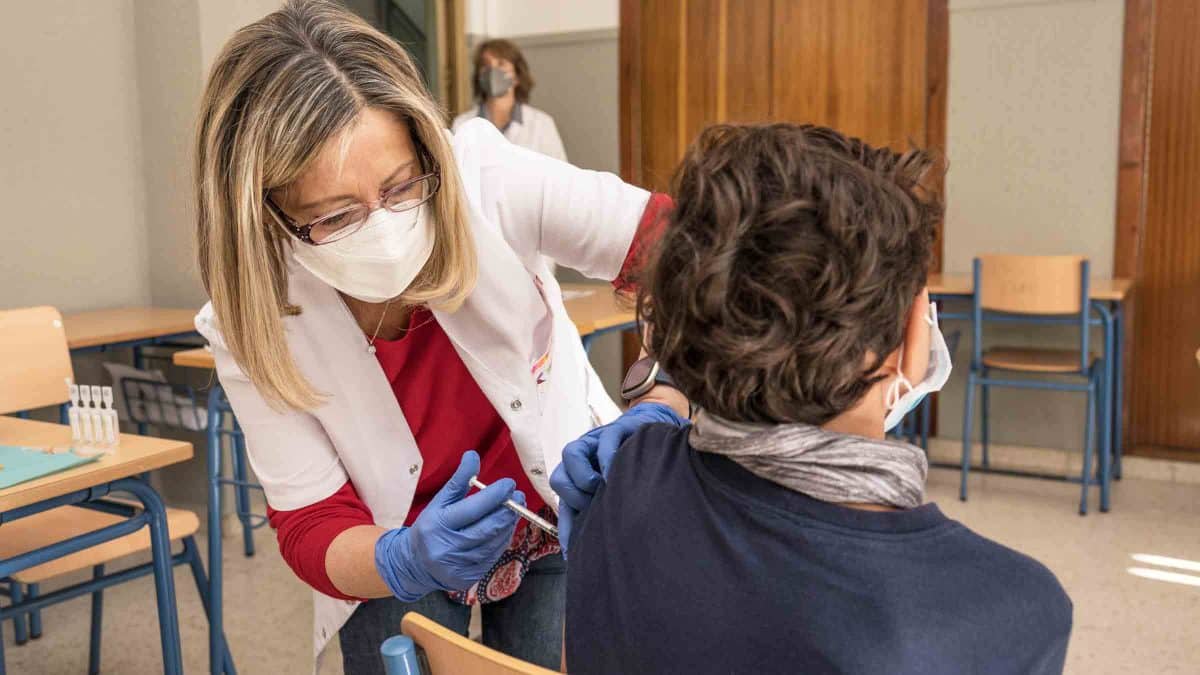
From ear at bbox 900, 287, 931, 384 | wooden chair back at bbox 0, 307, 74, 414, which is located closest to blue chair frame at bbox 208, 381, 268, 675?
wooden chair back at bbox 0, 307, 74, 414

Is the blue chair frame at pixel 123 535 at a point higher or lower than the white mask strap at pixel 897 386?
lower

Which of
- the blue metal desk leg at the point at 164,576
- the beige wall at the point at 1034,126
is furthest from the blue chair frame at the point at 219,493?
the beige wall at the point at 1034,126

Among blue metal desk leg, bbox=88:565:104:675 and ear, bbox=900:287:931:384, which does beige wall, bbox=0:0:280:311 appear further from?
ear, bbox=900:287:931:384

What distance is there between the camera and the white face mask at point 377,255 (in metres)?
1.13

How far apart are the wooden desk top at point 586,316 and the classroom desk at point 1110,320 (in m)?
1.10

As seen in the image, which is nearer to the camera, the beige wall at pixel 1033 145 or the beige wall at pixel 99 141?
the beige wall at pixel 99 141

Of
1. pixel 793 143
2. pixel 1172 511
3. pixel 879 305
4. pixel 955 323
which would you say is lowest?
pixel 1172 511

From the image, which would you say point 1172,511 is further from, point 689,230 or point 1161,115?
point 689,230

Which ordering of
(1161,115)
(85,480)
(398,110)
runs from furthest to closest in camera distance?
(1161,115), (85,480), (398,110)

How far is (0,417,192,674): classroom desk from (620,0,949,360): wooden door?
2870mm

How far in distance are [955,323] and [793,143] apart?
378 cm

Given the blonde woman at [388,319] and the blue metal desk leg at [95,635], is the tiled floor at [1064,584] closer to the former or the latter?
the blue metal desk leg at [95,635]

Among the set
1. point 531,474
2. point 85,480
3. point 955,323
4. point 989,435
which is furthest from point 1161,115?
point 85,480

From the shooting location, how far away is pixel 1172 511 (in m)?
3.60
